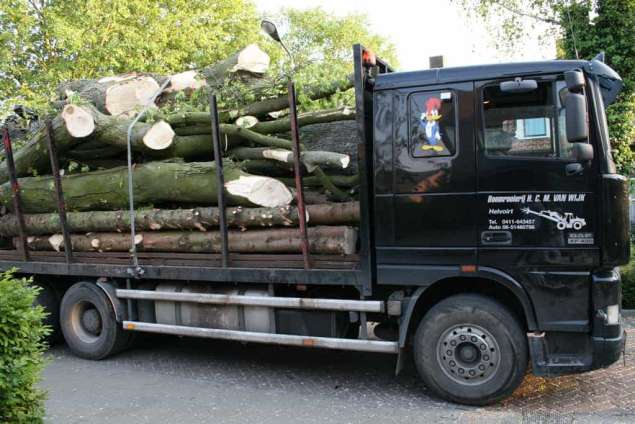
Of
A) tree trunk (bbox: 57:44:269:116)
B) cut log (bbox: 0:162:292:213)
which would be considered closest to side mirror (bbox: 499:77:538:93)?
cut log (bbox: 0:162:292:213)

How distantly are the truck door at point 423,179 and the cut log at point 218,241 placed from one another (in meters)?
0.44

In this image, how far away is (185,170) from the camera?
623 cm

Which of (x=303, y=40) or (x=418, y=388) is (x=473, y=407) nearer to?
(x=418, y=388)

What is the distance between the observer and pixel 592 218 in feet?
15.0

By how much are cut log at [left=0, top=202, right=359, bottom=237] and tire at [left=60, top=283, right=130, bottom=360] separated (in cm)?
75

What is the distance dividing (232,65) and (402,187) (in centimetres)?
297

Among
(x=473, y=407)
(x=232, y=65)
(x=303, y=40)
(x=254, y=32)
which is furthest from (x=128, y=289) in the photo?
(x=303, y=40)

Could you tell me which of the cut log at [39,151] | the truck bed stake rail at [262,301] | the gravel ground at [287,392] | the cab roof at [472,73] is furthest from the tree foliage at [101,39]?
the cab roof at [472,73]

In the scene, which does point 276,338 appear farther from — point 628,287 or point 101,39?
point 101,39

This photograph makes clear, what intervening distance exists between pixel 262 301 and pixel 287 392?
89 centimetres

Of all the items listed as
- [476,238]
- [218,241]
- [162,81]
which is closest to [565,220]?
[476,238]

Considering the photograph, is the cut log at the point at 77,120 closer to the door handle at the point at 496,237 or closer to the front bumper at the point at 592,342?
the door handle at the point at 496,237

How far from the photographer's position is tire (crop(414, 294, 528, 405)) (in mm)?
4809

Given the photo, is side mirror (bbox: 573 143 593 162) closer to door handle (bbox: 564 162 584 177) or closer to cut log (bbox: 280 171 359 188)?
door handle (bbox: 564 162 584 177)
